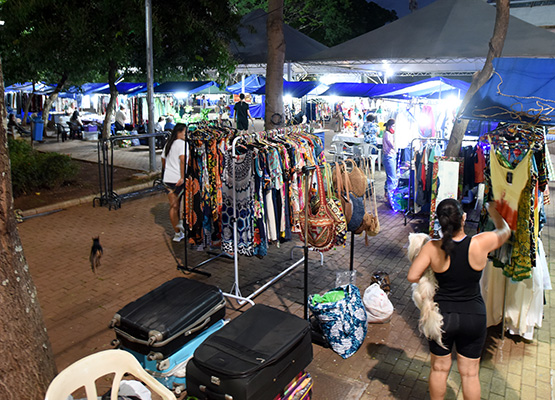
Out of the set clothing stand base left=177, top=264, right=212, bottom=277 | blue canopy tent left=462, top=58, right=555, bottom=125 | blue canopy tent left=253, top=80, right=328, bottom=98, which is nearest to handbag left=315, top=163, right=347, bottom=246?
blue canopy tent left=462, top=58, right=555, bottom=125

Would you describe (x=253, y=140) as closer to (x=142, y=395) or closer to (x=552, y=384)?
(x=142, y=395)

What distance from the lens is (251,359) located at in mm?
3387

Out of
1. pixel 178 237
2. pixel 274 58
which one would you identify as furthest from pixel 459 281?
pixel 274 58

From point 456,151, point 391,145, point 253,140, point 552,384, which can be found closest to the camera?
point 552,384

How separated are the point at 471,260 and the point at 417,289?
18.9 inches

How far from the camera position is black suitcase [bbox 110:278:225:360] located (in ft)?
12.8

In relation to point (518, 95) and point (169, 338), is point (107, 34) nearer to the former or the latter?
point (518, 95)

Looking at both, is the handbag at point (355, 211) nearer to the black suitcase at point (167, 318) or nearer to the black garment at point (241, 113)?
the black suitcase at point (167, 318)

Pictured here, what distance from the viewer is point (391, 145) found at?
10992mm

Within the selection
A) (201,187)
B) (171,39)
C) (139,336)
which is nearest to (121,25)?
(171,39)

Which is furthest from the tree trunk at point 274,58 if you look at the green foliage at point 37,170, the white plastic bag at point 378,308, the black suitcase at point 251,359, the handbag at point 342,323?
the black suitcase at point 251,359

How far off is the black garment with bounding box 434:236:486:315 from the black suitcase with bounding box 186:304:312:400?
1.11m

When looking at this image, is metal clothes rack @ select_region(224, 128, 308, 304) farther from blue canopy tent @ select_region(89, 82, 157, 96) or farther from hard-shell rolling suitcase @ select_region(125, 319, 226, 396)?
blue canopy tent @ select_region(89, 82, 157, 96)

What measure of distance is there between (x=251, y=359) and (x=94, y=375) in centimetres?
106
